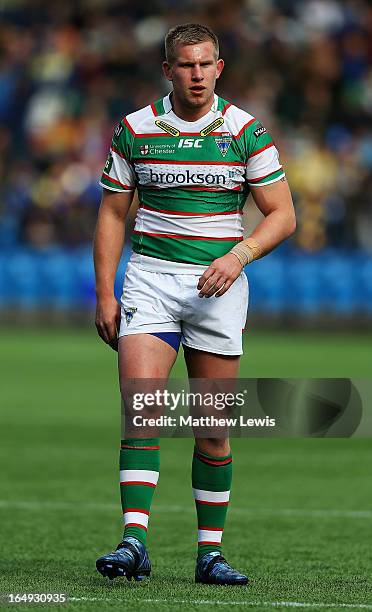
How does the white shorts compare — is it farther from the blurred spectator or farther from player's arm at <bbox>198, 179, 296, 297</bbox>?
the blurred spectator

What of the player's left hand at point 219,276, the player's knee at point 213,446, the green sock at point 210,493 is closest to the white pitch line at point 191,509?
the green sock at point 210,493

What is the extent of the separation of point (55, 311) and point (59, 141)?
2986 mm

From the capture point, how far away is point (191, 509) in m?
8.62

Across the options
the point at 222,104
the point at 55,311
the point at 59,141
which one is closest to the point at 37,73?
the point at 59,141

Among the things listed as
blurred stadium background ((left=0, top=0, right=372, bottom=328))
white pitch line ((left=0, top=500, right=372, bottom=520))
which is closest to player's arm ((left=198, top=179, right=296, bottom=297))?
white pitch line ((left=0, top=500, right=372, bottom=520))

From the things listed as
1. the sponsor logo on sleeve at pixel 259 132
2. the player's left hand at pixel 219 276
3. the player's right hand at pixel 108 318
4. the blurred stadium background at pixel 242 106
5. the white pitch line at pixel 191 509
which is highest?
the blurred stadium background at pixel 242 106

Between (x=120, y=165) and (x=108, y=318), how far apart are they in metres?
0.65

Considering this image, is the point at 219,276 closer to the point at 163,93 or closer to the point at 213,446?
the point at 213,446

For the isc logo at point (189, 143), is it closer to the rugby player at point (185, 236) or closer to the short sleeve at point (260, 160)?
the rugby player at point (185, 236)

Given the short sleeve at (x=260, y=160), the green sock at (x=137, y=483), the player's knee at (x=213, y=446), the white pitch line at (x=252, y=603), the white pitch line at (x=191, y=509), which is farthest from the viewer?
the white pitch line at (x=191, y=509)

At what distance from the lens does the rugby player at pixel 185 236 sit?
598cm

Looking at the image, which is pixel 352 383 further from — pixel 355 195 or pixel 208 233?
pixel 355 195

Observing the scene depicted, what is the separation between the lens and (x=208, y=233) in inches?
241

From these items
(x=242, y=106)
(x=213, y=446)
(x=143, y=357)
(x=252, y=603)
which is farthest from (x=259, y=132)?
(x=242, y=106)
